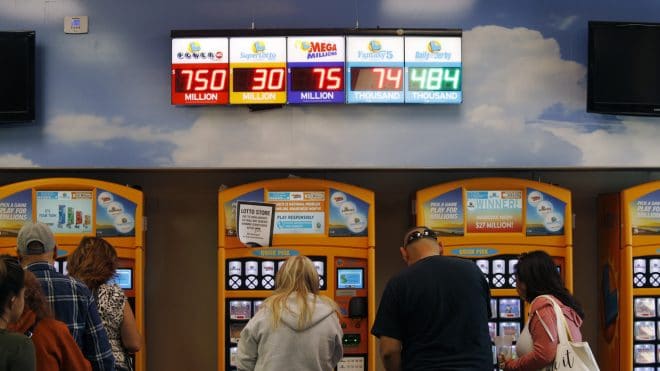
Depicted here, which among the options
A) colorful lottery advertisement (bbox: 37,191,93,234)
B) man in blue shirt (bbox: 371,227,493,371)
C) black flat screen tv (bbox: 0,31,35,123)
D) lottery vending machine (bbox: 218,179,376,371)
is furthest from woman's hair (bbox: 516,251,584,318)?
black flat screen tv (bbox: 0,31,35,123)

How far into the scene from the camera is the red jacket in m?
2.90

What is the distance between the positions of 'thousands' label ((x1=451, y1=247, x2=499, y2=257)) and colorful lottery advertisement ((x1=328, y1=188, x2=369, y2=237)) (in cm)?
69

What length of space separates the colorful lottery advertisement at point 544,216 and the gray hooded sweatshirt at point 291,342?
2219 mm

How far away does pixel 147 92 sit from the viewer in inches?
205

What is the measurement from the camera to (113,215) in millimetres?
5062

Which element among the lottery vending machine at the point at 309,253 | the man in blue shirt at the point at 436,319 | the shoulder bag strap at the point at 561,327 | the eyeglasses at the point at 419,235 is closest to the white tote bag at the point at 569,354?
the shoulder bag strap at the point at 561,327

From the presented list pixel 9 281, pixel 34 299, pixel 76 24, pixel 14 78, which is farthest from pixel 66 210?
pixel 9 281

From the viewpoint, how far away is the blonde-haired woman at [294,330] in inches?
131

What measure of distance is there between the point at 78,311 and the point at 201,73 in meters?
2.26

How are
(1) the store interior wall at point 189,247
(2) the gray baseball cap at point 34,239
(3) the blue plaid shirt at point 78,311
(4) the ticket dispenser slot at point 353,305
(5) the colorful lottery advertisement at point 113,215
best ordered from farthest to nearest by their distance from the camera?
(1) the store interior wall at point 189,247, (5) the colorful lottery advertisement at point 113,215, (4) the ticket dispenser slot at point 353,305, (2) the gray baseball cap at point 34,239, (3) the blue plaid shirt at point 78,311

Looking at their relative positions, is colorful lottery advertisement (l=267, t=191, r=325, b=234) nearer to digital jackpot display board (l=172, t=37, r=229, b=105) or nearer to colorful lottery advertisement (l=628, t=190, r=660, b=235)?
digital jackpot display board (l=172, t=37, r=229, b=105)

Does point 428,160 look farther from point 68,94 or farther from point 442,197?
point 68,94

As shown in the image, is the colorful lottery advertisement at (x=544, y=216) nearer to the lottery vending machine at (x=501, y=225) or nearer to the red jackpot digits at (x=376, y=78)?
the lottery vending machine at (x=501, y=225)

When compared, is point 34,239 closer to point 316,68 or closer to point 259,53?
point 259,53
